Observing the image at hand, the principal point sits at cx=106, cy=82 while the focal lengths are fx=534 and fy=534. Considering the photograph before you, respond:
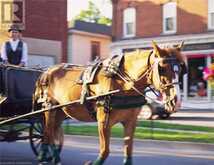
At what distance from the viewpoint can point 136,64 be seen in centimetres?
732

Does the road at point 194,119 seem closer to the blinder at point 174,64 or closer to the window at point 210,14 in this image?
the window at point 210,14

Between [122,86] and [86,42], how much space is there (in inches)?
1567

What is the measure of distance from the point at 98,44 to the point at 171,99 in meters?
42.3

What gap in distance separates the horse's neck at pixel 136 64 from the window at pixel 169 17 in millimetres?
28162

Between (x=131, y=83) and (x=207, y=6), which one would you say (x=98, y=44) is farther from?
(x=131, y=83)

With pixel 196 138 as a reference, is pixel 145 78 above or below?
above

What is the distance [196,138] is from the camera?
13.3m

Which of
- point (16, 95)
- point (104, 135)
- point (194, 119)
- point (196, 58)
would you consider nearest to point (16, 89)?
point (16, 95)

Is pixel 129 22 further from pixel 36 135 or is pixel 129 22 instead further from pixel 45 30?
pixel 36 135

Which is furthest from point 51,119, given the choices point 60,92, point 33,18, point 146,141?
point 33,18

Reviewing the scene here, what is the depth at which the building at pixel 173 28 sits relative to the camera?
110 ft

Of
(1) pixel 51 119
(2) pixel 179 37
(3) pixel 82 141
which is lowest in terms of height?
(3) pixel 82 141

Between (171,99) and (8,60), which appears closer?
(171,99)

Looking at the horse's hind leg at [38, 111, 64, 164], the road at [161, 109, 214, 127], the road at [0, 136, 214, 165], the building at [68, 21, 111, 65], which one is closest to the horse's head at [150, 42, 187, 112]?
the horse's hind leg at [38, 111, 64, 164]
